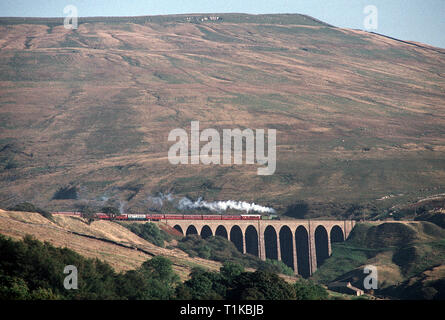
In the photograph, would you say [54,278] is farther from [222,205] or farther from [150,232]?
[222,205]

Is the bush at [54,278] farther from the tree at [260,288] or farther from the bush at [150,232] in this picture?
the bush at [150,232]

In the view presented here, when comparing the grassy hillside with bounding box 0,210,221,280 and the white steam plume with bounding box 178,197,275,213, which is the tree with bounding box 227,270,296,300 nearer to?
the grassy hillside with bounding box 0,210,221,280

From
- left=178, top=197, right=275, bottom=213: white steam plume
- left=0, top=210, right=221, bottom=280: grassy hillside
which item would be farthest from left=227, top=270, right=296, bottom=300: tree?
left=178, top=197, right=275, bottom=213: white steam plume

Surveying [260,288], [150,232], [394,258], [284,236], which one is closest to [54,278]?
[260,288]

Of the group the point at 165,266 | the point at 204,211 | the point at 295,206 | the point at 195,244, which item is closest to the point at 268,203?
the point at 295,206

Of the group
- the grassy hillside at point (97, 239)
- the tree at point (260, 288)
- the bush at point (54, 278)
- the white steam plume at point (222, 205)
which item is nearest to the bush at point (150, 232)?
the grassy hillside at point (97, 239)
